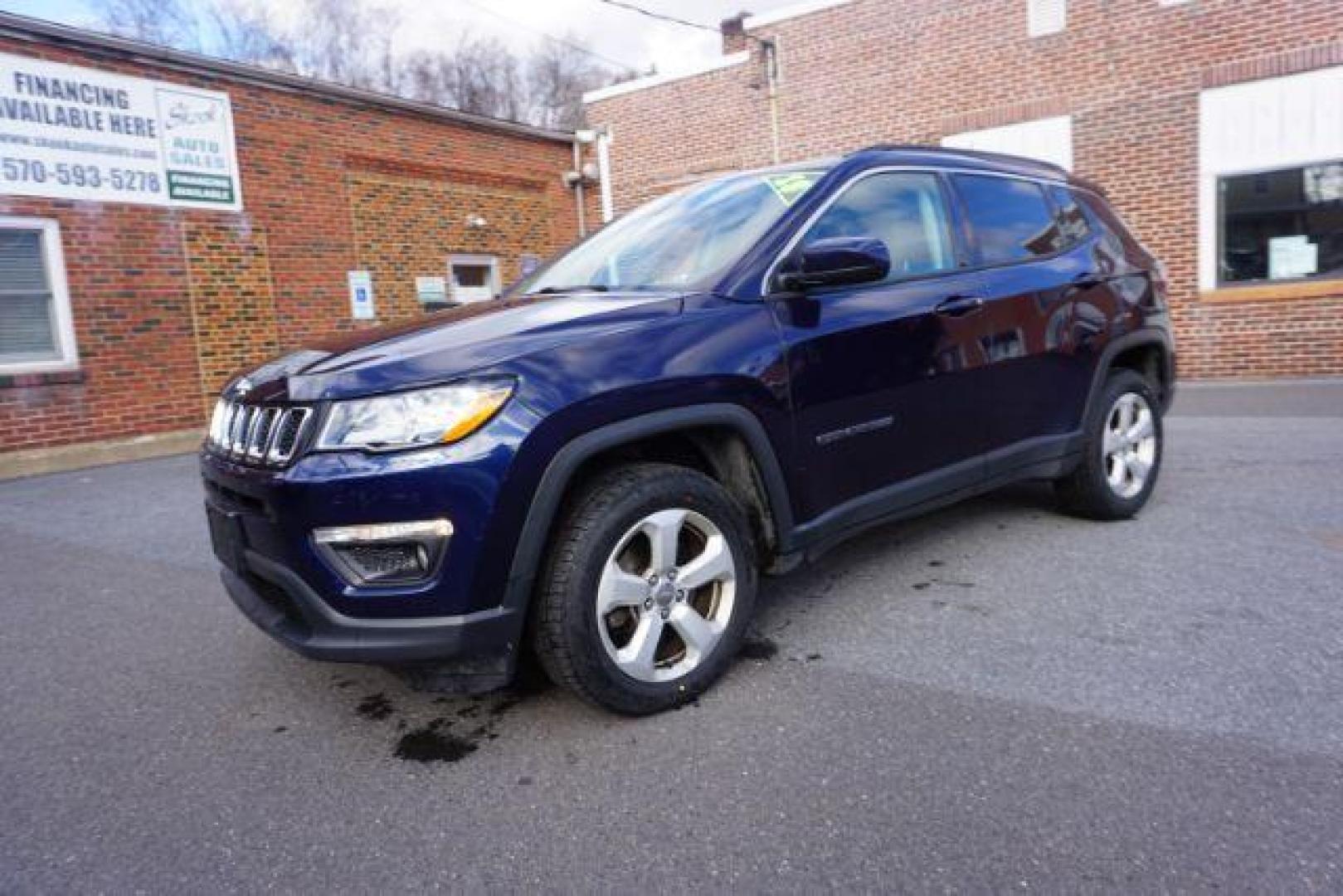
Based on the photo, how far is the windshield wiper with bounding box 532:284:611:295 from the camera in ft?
10.3

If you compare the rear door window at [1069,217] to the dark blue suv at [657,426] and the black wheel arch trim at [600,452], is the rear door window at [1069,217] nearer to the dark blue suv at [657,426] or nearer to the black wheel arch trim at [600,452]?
the dark blue suv at [657,426]

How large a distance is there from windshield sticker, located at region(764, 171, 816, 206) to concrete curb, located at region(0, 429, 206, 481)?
8063 millimetres

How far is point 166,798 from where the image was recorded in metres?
2.33

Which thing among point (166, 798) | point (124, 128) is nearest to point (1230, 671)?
point (166, 798)

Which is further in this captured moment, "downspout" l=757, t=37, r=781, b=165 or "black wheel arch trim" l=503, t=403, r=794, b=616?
"downspout" l=757, t=37, r=781, b=165

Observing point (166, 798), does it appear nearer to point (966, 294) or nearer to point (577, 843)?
point (577, 843)

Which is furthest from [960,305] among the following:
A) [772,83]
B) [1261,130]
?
[772,83]

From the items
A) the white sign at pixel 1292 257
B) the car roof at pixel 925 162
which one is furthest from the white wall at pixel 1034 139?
the car roof at pixel 925 162

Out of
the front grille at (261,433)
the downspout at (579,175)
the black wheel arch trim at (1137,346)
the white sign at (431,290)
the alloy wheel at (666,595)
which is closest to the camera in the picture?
the front grille at (261,433)

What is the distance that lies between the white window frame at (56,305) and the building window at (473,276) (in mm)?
4804

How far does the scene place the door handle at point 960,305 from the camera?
3.36m

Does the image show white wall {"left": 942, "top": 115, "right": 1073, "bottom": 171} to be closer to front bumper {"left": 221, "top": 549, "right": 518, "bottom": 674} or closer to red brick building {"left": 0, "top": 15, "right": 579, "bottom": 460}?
red brick building {"left": 0, "top": 15, "right": 579, "bottom": 460}

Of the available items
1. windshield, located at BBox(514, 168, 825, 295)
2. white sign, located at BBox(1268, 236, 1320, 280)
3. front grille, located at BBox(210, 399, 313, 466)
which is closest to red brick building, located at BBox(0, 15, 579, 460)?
windshield, located at BBox(514, 168, 825, 295)

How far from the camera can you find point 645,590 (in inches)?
100
